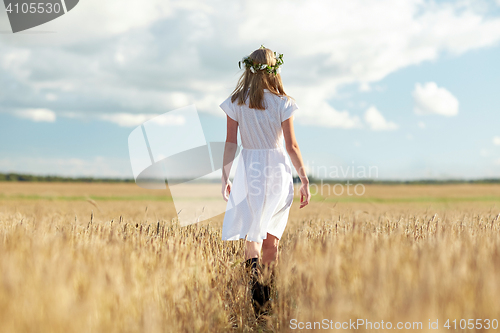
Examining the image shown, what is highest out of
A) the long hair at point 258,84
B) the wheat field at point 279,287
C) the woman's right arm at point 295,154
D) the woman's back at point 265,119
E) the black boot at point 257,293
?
the long hair at point 258,84

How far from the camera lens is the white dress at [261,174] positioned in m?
3.25

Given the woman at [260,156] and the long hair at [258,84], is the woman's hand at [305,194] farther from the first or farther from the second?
the long hair at [258,84]

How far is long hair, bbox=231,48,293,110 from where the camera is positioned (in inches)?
127

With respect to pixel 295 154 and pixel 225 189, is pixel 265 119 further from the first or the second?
pixel 225 189

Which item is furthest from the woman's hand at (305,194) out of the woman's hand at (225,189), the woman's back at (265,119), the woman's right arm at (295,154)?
the woman's hand at (225,189)

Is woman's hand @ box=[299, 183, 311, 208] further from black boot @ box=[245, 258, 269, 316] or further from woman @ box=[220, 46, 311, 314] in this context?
black boot @ box=[245, 258, 269, 316]

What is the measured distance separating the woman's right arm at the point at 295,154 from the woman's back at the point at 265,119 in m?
0.07

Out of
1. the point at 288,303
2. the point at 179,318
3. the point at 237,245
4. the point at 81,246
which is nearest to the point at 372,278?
the point at 288,303

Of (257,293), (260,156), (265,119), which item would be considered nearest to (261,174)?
(260,156)

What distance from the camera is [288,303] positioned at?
2.55 metres

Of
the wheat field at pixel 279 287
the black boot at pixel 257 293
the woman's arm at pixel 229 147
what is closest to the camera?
the wheat field at pixel 279 287

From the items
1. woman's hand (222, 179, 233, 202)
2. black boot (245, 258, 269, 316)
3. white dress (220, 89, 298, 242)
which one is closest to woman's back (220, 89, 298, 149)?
white dress (220, 89, 298, 242)

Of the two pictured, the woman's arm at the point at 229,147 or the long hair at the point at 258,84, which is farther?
the woman's arm at the point at 229,147

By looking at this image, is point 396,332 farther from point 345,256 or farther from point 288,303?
point 288,303
